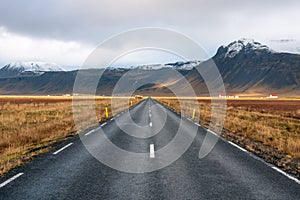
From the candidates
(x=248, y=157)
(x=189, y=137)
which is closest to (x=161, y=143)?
(x=189, y=137)

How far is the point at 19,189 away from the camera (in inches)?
236

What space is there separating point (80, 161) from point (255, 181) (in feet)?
15.6

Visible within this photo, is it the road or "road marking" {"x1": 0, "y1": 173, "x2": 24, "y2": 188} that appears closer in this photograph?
the road

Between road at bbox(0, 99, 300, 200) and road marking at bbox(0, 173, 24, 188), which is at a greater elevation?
road marking at bbox(0, 173, 24, 188)

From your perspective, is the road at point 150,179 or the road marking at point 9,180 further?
the road marking at point 9,180

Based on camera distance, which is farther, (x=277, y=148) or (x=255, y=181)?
(x=277, y=148)

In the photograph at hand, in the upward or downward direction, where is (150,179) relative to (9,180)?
downward

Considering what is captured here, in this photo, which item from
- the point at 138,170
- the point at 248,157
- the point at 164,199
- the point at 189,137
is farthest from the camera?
the point at 189,137

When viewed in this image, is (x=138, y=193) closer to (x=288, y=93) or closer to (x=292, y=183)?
(x=292, y=183)

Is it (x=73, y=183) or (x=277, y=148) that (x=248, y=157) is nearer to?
(x=277, y=148)

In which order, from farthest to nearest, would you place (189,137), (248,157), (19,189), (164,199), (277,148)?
1. (189,137)
2. (277,148)
3. (248,157)
4. (19,189)
5. (164,199)

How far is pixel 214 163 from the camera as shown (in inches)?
336

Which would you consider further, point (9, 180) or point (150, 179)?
point (150, 179)

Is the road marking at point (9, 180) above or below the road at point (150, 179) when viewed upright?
above
